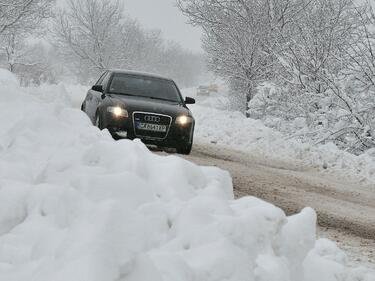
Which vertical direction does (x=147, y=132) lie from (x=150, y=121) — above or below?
below

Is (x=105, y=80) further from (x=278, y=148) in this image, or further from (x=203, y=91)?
(x=203, y=91)

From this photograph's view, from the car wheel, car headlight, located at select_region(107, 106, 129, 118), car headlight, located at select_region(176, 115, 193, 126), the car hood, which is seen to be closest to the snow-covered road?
the car wheel

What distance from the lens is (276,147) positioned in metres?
14.3

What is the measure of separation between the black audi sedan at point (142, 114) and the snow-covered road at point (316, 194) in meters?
0.63

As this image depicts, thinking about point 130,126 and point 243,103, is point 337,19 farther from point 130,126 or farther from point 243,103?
point 130,126

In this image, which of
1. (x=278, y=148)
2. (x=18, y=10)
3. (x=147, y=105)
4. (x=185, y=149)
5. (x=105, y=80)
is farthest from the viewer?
(x=18, y=10)

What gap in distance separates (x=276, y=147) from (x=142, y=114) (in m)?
5.20

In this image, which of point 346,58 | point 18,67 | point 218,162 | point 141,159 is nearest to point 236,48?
point 346,58

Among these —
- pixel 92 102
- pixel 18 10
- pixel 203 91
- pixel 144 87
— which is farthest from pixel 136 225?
pixel 203 91

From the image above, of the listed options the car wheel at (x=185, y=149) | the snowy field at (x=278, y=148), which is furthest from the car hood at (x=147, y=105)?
the snowy field at (x=278, y=148)

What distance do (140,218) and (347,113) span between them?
1037 cm

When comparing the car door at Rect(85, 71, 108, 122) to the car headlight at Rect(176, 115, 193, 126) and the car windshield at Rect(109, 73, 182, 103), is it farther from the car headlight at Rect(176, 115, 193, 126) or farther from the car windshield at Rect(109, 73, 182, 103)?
the car headlight at Rect(176, 115, 193, 126)

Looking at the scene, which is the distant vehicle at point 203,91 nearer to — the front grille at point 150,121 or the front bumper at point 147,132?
the front bumper at point 147,132

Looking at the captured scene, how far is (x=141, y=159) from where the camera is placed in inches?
186
